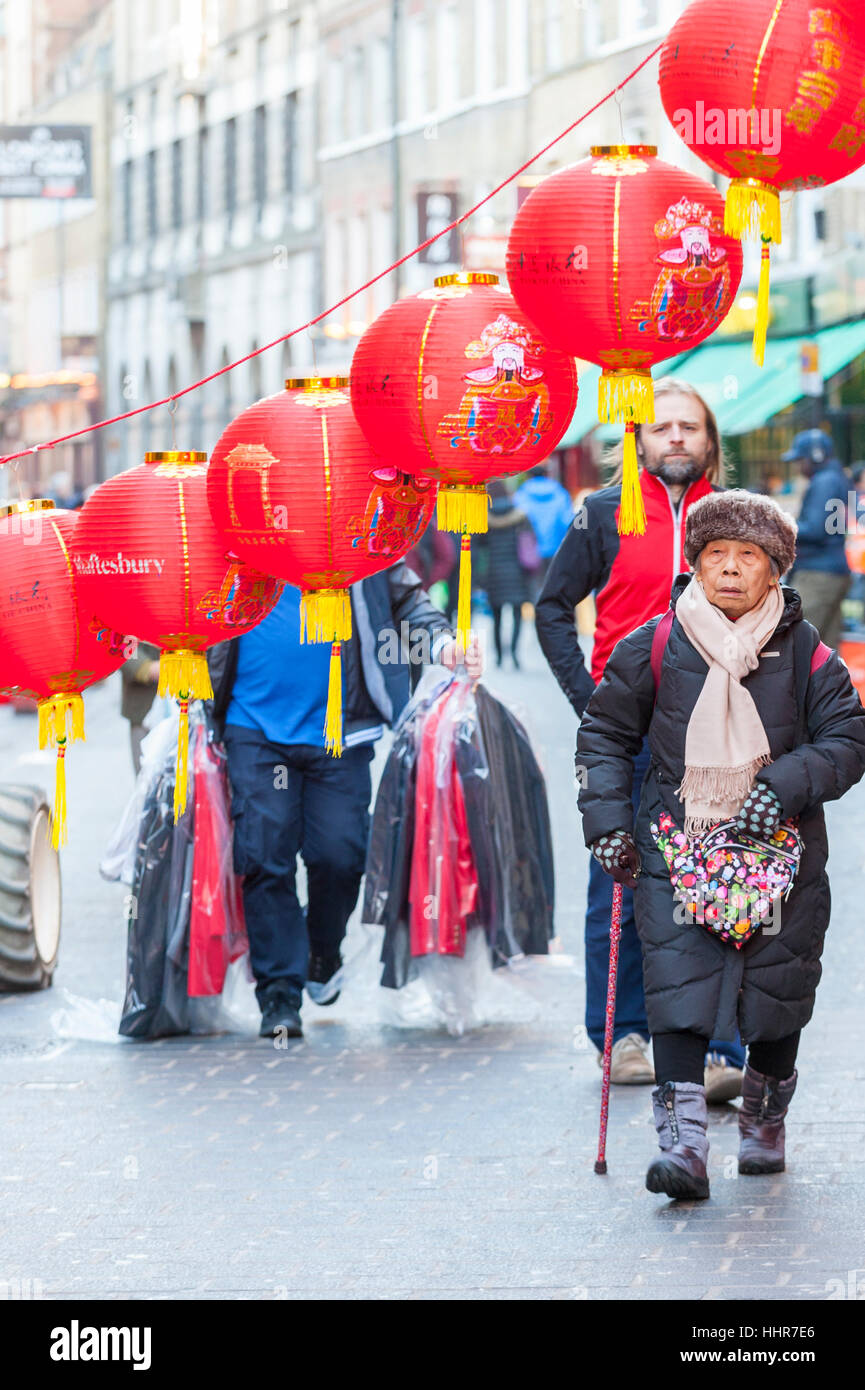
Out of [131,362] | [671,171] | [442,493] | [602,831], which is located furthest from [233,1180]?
[131,362]

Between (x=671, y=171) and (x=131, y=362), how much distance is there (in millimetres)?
60494

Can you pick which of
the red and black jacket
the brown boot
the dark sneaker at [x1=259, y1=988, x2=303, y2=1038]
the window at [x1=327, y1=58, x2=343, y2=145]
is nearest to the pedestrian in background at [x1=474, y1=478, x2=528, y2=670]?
the dark sneaker at [x1=259, y1=988, x2=303, y2=1038]

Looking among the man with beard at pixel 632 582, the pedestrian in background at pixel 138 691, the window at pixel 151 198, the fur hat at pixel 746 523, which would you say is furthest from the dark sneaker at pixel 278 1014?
the window at pixel 151 198

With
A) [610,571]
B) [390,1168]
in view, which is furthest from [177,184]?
[390,1168]

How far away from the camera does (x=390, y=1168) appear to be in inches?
255

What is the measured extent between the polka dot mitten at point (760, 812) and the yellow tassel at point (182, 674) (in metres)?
1.50

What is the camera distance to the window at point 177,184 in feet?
205

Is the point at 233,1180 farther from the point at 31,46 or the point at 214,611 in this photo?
the point at 31,46

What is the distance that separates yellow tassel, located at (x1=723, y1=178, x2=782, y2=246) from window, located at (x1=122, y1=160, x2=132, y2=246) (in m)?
62.1

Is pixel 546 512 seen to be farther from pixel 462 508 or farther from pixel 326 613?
pixel 462 508

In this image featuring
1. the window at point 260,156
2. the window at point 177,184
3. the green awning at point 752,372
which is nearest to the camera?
the green awning at point 752,372

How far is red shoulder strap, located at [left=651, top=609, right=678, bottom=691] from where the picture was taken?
20.1ft

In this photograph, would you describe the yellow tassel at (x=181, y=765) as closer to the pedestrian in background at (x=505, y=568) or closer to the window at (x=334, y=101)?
the pedestrian in background at (x=505, y=568)

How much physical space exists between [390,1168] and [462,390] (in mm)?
1970
